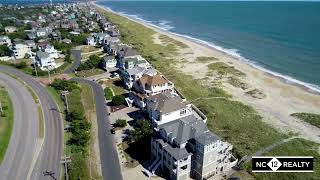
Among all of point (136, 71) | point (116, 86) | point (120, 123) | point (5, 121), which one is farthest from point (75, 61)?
point (120, 123)

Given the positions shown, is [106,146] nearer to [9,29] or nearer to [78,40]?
[78,40]

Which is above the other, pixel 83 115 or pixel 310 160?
pixel 310 160

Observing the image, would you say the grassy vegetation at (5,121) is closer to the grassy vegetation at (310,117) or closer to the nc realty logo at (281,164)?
the nc realty logo at (281,164)

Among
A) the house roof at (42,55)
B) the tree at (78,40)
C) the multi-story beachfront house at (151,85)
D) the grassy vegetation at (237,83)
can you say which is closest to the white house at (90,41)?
the tree at (78,40)

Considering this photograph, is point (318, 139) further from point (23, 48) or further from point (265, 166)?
point (23, 48)

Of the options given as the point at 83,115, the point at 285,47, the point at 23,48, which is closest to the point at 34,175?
the point at 83,115

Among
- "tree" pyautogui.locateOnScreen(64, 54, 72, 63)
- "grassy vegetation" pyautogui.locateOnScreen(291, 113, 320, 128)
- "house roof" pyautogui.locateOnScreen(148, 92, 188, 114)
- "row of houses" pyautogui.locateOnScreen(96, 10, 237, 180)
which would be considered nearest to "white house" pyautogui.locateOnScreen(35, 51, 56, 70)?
"tree" pyautogui.locateOnScreen(64, 54, 72, 63)
